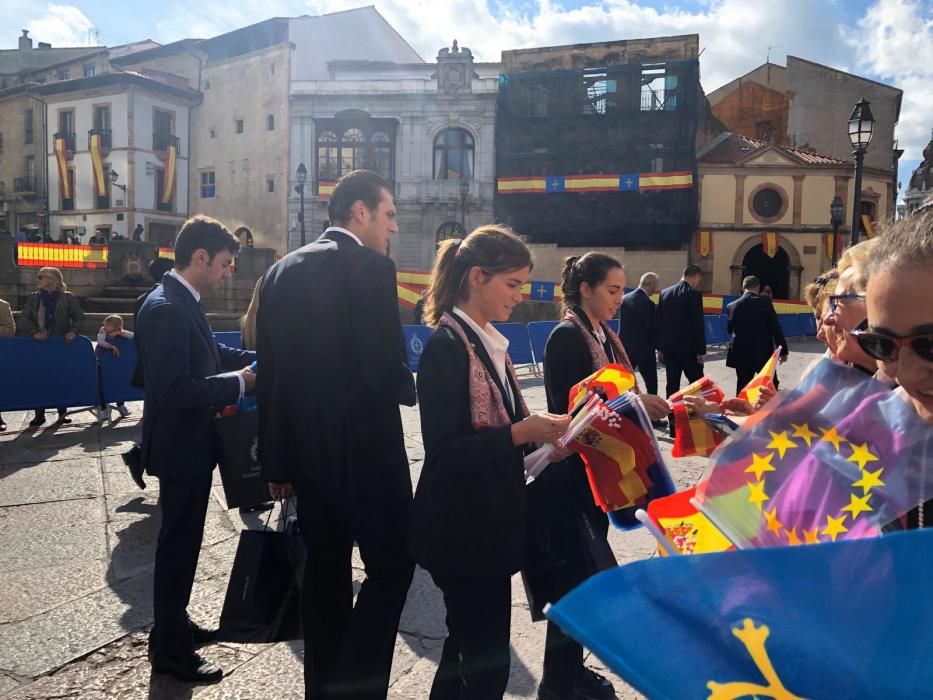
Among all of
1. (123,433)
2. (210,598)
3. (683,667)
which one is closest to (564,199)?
(123,433)

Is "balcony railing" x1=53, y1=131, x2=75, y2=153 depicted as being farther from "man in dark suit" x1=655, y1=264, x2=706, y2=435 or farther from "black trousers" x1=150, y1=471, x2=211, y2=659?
"black trousers" x1=150, y1=471, x2=211, y2=659

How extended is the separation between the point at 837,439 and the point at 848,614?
0.30 metres

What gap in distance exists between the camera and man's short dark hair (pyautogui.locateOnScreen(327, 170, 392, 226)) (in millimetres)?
2762

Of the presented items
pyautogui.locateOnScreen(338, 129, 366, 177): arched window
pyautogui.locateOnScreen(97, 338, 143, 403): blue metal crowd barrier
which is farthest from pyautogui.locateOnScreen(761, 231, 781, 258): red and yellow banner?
pyautogui.locateOnScreen(97, 338, 143, 403): blue metal crowd barrier

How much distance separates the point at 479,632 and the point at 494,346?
34.0 inches

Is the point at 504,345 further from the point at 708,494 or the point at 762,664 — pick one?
the point at 762,664

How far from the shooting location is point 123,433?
8242mm

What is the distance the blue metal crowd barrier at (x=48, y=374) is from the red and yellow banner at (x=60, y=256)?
1387 cm

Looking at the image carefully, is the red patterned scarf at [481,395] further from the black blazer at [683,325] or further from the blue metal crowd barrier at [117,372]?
the blue metal crowd barrier at [117,372]

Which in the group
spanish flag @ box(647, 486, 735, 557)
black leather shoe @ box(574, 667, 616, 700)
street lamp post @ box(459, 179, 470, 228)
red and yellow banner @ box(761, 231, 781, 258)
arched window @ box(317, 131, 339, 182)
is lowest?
black leather shoe @ box(574, 667, 616, 700)

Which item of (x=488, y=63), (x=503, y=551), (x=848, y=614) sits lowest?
(x=503, y=551)

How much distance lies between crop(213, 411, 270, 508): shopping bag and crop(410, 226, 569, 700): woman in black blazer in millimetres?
1147

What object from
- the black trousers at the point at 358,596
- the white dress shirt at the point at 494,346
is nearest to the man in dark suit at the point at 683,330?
the white dress shirt at the point at 494,346

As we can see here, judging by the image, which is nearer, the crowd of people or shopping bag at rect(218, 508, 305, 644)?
the crowd of people
